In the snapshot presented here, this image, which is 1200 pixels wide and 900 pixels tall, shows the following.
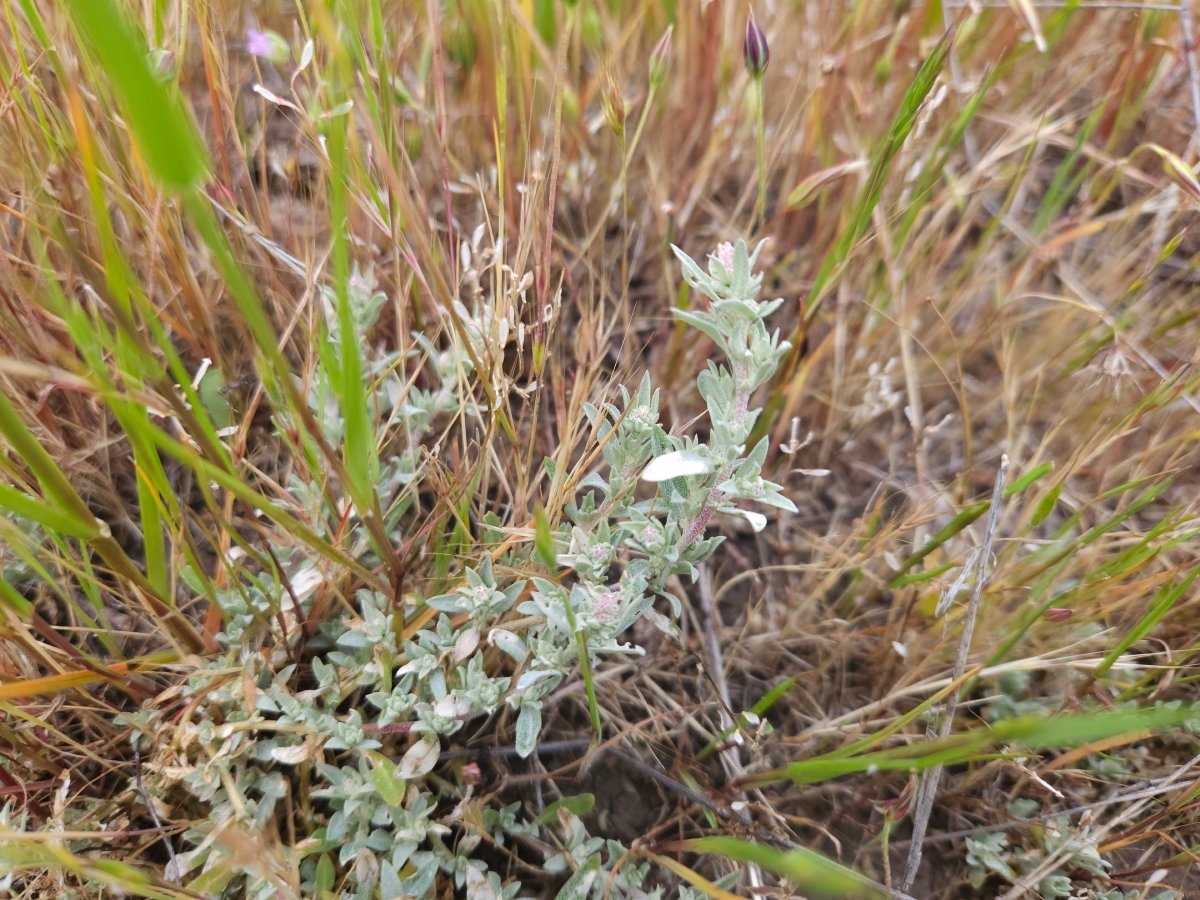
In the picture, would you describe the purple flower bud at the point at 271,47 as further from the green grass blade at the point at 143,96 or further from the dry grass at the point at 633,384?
the green grass blade at the point at 143,96

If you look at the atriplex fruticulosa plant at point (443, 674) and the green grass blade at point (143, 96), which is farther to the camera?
the atriplex fruticulosa plant at point (443, 674)

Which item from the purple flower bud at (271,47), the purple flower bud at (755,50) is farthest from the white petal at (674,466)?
the purple flower bud at (271,47)

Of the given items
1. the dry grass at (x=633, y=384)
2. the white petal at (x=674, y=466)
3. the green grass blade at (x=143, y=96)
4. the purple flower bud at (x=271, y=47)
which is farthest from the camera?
the purple flower bud at (x=271, y=47)

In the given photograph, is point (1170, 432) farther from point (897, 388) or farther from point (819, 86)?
point (819, 86)

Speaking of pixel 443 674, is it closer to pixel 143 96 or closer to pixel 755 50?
pixel 143 96

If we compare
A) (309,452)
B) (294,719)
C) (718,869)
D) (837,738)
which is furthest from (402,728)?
(837,738)

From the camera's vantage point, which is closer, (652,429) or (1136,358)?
(652,429)
